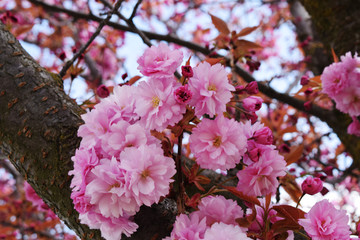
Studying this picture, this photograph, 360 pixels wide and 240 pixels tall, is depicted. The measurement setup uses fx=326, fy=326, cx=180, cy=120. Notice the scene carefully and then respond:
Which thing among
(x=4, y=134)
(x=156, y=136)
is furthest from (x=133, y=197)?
(x=4, y=134)

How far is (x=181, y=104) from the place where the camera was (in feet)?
2.42

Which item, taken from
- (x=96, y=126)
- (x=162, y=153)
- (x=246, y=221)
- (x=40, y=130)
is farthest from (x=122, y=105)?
(x=246, y=221)

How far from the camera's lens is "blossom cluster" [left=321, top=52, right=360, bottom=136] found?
1328 millimetres

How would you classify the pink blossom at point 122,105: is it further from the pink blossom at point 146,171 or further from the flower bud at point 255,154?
the flower bud at point 255,154

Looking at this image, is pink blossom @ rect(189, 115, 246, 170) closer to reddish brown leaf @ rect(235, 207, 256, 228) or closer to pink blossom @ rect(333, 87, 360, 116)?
reddish brown leaf @ rect(235, 207, 256, 228)

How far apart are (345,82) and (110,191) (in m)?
1.11

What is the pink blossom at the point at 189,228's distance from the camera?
714 mm

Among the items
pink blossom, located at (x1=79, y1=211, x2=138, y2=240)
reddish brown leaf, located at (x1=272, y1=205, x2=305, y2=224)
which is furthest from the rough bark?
reddish brown leaf, located at (x1=272, y1=205, x2=305, y2=224)

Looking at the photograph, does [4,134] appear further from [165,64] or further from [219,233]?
[219,233]

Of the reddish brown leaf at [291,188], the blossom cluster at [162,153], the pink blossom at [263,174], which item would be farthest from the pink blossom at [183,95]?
the reddish brown leaf at [291,188]

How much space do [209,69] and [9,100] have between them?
0.65 m

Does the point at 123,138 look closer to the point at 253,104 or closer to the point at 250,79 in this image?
the point at 253,104

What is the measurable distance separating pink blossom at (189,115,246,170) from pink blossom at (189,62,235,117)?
3 centimetres

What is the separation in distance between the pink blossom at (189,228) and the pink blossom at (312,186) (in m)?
0.32
